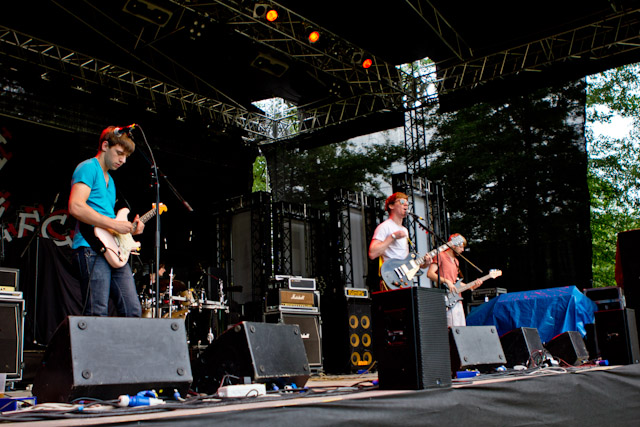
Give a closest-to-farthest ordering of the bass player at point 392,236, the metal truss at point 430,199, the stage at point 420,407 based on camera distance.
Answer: the stage at point 420,407 → the bass player at point 392,236 → the metal truss at point 430,199

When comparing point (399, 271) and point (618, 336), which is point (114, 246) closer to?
point (399, 271)

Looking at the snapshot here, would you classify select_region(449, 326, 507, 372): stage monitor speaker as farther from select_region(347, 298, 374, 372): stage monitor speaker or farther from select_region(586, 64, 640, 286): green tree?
select_region(586, 64, 640, 286): green tree

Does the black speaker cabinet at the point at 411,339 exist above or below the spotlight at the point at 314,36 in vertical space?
below

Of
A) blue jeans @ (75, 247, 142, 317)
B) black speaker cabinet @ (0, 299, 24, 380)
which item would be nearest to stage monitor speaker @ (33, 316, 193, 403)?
blue jeans @ (75, 247, 142, 317)

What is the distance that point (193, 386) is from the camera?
2.90 meters

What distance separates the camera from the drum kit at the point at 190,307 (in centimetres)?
783

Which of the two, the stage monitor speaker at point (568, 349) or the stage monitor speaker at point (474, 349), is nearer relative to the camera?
the stage monitor speaker at point (474, 349)

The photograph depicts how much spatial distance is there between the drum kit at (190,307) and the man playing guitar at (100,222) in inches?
183

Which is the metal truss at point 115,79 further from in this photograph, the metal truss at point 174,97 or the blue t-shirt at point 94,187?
the blue t-shirt at point 94,187

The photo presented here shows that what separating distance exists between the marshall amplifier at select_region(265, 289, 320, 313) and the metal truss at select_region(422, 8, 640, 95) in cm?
440

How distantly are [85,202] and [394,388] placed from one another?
5.85ft

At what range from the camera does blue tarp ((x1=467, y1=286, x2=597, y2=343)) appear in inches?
288

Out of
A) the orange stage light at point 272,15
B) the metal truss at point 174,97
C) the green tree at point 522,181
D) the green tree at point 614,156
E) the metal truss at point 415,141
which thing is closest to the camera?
the orange stage light at point 272,15

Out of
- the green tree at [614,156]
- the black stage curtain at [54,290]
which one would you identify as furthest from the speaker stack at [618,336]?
the green tree at [614,156]
